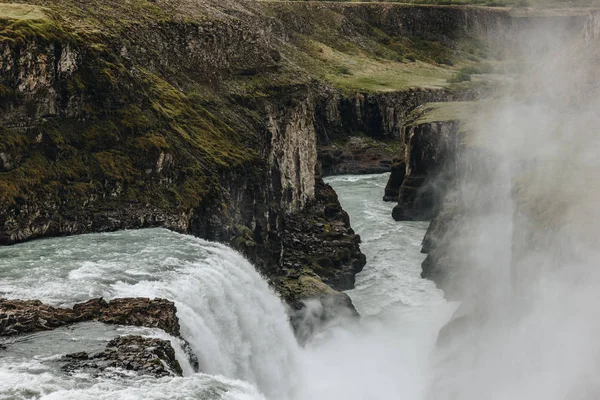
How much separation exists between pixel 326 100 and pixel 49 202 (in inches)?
3622

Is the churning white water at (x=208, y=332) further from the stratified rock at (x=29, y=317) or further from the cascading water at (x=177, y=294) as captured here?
the stratified rock at (x=29, y=317)

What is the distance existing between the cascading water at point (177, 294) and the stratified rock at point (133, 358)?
795 mm

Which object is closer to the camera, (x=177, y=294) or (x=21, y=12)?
(x=177, y=294)

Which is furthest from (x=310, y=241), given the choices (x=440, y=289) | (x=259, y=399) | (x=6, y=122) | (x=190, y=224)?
(x=259, y=399)

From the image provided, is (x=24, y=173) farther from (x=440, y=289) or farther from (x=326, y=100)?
(x=326, y=100)

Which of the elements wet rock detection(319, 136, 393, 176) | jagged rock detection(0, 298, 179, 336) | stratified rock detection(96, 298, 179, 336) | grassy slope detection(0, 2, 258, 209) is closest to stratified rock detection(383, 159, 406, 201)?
wet rock detection(319, 136, 393, 176)

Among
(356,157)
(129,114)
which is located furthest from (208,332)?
(356,157)

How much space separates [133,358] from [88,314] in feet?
15.6

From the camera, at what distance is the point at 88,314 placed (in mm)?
29750

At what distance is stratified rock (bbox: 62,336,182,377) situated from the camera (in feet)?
82.9

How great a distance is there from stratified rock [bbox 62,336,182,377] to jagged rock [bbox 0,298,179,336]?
1990 millimetres

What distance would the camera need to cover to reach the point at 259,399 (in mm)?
26484

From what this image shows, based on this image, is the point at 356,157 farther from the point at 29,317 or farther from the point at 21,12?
the point at 29,317

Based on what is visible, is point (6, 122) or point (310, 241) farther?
point (310, 241)
